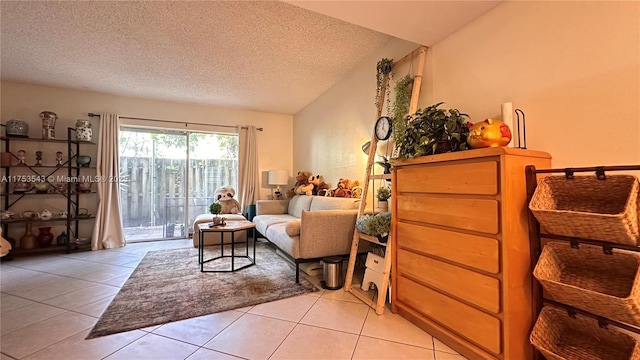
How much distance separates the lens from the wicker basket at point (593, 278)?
3.29ft

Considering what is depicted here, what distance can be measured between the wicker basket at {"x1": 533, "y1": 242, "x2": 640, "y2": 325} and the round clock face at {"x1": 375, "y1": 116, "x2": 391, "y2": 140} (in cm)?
150

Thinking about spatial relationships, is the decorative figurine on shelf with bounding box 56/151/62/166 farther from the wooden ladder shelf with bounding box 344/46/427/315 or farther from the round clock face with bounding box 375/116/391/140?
the round clock face with bounding box 375/116/391/140

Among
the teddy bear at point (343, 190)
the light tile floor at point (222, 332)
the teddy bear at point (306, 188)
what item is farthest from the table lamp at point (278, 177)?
the light tile floor at point (222, 332)

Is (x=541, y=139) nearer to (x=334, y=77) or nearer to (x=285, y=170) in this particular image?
(x=334, y=77)

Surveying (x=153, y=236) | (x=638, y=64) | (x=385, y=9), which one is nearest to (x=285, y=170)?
(x=153, y=236)

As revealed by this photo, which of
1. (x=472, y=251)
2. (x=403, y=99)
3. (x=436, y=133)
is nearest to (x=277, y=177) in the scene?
(x=403, y=99)

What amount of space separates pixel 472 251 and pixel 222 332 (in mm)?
1635

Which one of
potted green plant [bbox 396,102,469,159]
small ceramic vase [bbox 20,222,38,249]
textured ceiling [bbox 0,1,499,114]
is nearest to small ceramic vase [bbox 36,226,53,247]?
small ceramic vase [bbox 20,222,38,249]

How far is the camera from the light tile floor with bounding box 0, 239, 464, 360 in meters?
1.52

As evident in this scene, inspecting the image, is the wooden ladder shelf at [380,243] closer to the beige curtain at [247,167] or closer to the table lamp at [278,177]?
the table lamp at [278,177]

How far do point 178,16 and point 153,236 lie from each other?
389cm

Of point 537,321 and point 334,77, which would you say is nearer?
point 537,321

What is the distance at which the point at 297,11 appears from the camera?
7.45 ft

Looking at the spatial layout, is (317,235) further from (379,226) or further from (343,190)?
(343,190)
